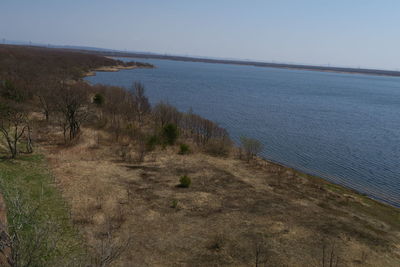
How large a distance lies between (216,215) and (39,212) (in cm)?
893

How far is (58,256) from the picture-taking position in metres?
12.3

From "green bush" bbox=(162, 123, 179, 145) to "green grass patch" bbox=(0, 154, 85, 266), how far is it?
11100 millimetres

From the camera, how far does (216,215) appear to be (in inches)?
670

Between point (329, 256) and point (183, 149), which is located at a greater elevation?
point (183, 149)

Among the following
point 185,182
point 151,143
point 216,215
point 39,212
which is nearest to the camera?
point 39,212

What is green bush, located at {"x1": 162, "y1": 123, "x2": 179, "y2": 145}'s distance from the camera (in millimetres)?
30016

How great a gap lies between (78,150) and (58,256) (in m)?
15.1

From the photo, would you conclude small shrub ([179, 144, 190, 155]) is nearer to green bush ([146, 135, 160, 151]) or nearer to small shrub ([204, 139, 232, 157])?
small shrub ([204, 139, 232, 157])

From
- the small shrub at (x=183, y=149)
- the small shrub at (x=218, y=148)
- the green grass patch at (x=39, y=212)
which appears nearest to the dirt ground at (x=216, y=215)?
the green grass patch at (x=39, y=212)

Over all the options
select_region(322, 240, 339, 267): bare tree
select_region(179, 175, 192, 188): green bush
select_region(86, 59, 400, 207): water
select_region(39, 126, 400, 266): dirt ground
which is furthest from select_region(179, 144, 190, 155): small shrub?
select_region(322, 240, 339, 267): bare tree

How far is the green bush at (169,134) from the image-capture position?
3002 centimetres

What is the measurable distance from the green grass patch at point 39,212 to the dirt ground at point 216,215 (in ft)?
2.34

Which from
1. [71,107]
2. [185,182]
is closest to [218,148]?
[185,182]

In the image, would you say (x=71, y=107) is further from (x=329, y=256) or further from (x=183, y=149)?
(x=329, y=256)
